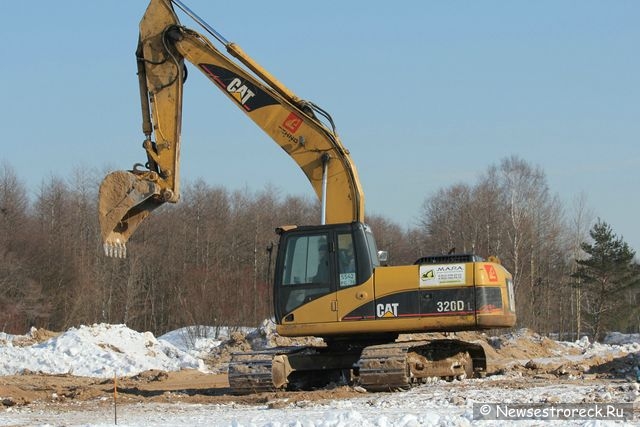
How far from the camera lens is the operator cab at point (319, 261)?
49.8ft

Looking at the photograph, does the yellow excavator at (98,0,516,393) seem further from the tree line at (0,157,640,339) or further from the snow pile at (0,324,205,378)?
the tree line at (0,157,640,339)

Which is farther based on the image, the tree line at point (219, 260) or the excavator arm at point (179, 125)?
the tree line at point (219, 260)

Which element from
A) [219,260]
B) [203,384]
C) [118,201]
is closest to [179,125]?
[118,201]

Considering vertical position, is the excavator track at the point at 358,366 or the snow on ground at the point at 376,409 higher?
the excavator track at the point at 358,366

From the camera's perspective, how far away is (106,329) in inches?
1129

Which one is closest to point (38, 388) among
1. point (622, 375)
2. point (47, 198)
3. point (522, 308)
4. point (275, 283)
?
point (275, 283)

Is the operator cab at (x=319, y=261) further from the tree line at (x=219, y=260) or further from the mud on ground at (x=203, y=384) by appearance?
the tree line at (x=219, y=260)

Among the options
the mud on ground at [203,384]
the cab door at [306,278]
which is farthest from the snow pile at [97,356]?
the cab door at [306,278]

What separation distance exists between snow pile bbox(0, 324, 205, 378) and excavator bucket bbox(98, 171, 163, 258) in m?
9.10

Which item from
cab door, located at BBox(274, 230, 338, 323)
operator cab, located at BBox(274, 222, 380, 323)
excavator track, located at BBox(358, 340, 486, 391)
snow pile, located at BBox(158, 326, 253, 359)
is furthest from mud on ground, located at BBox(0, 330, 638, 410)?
snow pile, located at BBox(158, 326, 253, 359)

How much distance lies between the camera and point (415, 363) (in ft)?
51.0

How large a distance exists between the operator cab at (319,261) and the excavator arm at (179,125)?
57 centimetres

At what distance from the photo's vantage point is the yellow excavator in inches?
596

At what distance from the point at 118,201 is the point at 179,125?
1.75 metres
